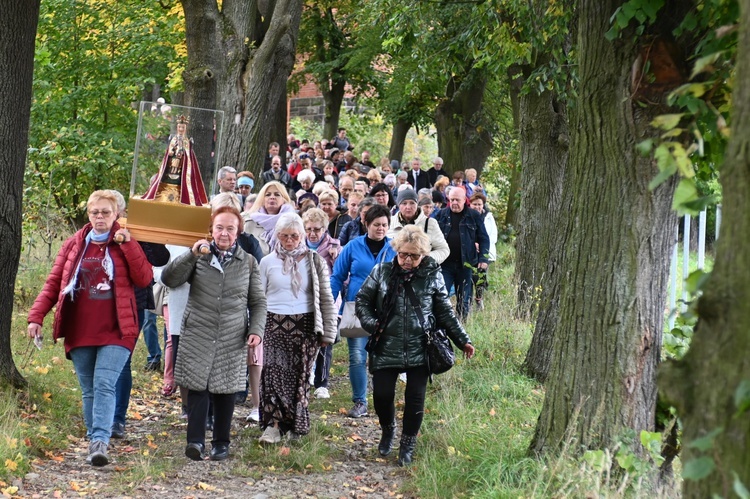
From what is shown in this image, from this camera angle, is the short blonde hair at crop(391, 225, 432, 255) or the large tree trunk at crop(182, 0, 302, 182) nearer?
the short blonde hair at crop(391, 225, 432, 255)

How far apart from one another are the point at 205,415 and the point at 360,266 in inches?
99.7

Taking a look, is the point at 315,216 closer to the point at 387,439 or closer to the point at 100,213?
the point at 387,439

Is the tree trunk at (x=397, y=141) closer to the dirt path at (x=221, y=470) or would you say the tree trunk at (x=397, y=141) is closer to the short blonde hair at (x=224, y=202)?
the dirt path at (x=221, y=470)

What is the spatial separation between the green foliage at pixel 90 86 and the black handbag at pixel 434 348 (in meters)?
10.7

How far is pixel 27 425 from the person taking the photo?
777 cm

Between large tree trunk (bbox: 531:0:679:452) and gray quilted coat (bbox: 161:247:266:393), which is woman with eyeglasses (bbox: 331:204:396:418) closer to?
gray quilted coat (bbox: 161:247:266:393)

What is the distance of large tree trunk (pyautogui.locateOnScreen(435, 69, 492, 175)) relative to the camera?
86.0 feet

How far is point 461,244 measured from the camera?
13742 millimetres

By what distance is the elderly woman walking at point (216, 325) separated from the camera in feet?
25.5

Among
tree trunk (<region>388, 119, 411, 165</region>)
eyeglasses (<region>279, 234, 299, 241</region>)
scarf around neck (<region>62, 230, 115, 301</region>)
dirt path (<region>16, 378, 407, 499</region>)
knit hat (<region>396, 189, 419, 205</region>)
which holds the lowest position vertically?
dirt path (<region>16, 378, 407, 499</region>)

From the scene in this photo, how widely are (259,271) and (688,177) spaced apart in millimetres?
5186

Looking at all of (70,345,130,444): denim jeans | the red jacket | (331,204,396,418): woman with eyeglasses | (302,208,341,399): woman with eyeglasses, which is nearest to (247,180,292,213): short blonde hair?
(302,208,341,399): woman with eyeglasses

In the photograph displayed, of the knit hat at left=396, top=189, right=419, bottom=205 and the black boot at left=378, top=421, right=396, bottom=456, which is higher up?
the knit hat at left=396, top=189, right=419, bottom=205

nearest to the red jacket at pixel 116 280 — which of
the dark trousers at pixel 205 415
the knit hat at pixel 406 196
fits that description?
the dark trousers at pixel 205 415
